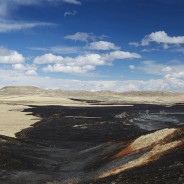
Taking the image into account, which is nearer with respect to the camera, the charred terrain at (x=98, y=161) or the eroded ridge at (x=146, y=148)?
the charred terrain at (x=98, y=161)

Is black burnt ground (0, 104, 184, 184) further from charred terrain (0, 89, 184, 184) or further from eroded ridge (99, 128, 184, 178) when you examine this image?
eroded ridge (99, 128, 184, 178)

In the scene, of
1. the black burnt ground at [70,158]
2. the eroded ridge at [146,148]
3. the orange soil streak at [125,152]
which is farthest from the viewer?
the orange soil streak at [125,152]

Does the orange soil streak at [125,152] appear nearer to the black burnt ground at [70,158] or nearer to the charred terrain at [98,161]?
the charred terrain at [98,161]

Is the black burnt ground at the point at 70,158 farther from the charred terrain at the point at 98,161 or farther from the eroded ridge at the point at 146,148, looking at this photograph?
the eroded ridge at the point at 146,148

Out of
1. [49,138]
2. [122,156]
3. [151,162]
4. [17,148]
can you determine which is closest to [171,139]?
[122,156]

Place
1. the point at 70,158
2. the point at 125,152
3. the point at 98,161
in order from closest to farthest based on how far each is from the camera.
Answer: the point at 98,161 → the point at 125,152 → the point at 70,158

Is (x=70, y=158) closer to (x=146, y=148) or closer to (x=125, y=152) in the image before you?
(x=125, y=152)

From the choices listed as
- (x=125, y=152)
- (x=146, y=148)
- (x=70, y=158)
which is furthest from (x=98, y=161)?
(x=70, y=158)

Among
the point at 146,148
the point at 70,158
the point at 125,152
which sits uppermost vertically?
the point at 146,148

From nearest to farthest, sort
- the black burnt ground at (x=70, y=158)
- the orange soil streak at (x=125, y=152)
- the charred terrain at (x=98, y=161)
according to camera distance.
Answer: the black burnt ground at (x=70, y=158), the charred terrain at (x=98, y=161), the orange soil streak at (x=125, y=152)

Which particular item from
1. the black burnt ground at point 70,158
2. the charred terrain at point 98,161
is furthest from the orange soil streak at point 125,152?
the black burnt ground at point 70,158

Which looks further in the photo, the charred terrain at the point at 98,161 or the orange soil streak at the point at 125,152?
the orange soil streak at the point at 125,152

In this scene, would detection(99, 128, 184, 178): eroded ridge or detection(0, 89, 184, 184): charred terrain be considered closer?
detection(0, 89, 184, 184): charred terrain

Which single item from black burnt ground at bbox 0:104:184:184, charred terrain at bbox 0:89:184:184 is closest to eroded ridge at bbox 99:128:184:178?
charred terrain at bbox 0:89:184:184
